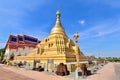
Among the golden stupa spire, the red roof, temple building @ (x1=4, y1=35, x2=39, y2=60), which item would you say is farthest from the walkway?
the red roof

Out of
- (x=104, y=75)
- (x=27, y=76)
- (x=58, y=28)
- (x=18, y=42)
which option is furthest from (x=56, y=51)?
(x=18, y=42)

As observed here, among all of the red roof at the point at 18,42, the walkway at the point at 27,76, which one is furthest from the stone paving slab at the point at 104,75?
the red roof at the point at 18,42

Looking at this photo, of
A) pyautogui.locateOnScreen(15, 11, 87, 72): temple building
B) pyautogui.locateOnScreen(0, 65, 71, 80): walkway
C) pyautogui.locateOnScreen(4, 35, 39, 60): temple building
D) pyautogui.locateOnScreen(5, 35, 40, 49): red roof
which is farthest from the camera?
pyautogui.locateOnScreen(5, 35, 40, 49): red roof

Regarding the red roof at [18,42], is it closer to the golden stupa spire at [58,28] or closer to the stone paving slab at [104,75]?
the golden stupa spire at [58,28]

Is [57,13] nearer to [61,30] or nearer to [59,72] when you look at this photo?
[61,30]

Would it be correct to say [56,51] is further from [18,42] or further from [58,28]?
[18,42]

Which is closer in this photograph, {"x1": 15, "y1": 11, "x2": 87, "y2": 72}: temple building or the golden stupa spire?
{"x1": 15, "y1": 11, "x2": 87, "y2": 72}: temple building

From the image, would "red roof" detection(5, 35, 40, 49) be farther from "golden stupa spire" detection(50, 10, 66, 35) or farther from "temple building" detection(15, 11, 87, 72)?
"golden stupa spire" detection(50, 10, 66, 35)

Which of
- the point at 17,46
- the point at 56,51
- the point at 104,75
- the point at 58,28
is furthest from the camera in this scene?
the point at 17,46

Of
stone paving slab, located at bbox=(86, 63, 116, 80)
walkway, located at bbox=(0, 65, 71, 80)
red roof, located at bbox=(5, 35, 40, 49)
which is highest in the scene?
red roof, located at bbox=(5, 35, 40, 49)

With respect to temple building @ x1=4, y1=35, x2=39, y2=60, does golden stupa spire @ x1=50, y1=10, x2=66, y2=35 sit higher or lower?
higher

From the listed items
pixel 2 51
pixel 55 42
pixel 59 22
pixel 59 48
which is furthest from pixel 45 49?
pixel 2 51

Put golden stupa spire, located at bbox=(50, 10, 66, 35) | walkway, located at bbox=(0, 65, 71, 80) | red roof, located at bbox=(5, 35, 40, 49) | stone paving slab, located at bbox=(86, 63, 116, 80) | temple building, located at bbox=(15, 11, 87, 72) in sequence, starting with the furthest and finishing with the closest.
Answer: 1. red roof, located at bbox=(5, 35, 40, 49)
2. golden stupa spire, located at bbox=(50, 10, 66, 35)
3. temple building, located at bbox=(15, 11, 87, 72)
4. stone paving slab, located at bbox=(86, 63, 116, 80)
5. walkway, located at bbox=(0, 65, 71, 80)

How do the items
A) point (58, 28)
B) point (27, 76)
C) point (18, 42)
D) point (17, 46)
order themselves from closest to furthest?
1. point (27, 76)
2. point (58, 28)
3. point (17, 46)
4. point (18, 42)
